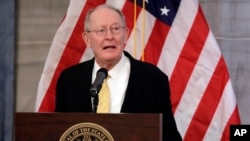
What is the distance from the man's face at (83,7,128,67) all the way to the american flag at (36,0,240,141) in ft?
3.72

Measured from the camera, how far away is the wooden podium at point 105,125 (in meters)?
1.69

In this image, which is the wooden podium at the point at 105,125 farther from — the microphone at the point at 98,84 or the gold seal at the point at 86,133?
the microphone at the point at 98,84

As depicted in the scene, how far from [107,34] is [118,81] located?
0.18 m

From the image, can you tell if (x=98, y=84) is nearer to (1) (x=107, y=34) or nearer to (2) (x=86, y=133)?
(2) (x=86, y=133)

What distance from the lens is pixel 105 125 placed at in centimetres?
170

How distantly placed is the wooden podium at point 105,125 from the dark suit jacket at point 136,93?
0.36m

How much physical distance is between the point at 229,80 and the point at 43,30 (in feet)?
4.00

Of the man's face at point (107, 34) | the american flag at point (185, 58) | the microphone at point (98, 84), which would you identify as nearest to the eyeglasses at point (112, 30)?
the man's face at point (107, 34)

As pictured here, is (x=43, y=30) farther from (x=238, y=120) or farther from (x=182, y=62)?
(x=238, y=120)

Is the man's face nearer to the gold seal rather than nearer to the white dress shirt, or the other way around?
the white dress shirt

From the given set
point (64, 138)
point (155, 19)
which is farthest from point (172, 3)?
point (64, 138)

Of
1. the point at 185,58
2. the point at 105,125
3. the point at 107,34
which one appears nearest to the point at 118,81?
the point at 107,34

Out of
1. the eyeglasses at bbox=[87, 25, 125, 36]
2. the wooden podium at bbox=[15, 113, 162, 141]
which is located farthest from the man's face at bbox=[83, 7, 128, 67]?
the wooden podium at bbox=[15, 113, 162, 141]

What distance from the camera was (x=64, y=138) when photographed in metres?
1.72
